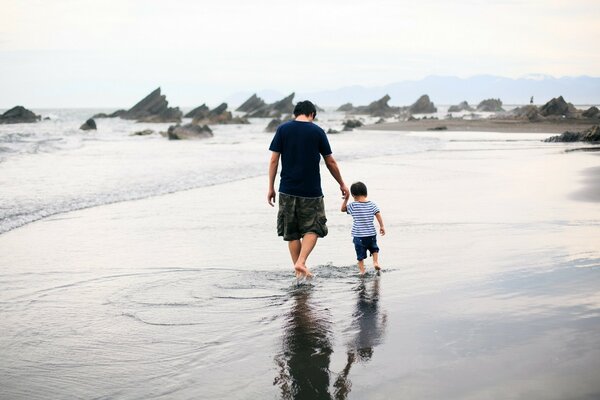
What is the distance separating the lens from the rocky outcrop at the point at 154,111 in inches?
3120

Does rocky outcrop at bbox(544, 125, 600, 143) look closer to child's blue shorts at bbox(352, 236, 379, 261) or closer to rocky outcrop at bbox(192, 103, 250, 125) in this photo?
child's blue shorts at bbox(352, 236, 379, 261)

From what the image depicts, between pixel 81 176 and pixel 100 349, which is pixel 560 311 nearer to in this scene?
pixel 100 349

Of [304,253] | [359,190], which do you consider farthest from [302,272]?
[359,190]

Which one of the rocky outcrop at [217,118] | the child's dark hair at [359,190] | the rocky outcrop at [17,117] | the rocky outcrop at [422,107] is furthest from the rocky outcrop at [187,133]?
the rocky outcrop at [422,107]

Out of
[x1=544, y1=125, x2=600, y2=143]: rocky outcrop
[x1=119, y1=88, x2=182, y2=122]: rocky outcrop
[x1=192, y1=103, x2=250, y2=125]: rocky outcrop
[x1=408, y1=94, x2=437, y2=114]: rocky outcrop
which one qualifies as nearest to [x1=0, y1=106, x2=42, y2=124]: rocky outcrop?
[x1=119, y1=88, x2=182, y2=122]: rocky outcrop

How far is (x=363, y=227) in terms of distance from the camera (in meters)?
6.80

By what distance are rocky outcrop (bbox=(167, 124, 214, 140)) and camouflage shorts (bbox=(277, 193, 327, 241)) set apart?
1291 inches

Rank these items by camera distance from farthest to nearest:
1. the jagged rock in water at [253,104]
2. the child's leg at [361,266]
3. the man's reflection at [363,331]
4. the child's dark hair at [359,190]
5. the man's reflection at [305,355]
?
the jagged rock in water at [253,104], the child's dark hair at [359,190], the child's leg at [361,266], the man's reflection at [363,331], the man's reflection at [305,355]

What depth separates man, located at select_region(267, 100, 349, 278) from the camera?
6.35 metres

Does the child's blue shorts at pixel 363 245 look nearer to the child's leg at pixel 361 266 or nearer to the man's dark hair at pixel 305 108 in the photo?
the child's leg at pixel 361 266

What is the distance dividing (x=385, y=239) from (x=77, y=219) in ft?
16.5

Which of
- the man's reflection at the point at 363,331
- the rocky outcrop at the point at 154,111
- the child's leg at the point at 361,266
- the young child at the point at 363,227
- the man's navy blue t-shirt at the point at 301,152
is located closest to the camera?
the man's reflection at the point at 363,331

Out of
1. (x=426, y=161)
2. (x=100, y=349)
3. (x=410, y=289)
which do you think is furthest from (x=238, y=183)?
(x=100, y=349)

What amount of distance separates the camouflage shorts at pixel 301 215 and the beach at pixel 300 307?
1.66 ft
